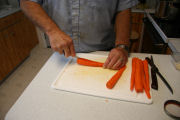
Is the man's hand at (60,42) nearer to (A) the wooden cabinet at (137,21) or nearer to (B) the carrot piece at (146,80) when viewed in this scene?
(B) the carrot piece at (146,80)

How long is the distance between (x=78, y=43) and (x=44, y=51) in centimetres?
177

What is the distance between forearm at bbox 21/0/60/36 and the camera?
69cm

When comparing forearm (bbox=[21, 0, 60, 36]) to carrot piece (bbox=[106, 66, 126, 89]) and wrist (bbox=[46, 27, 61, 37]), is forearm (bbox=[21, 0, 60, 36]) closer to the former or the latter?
wrist (bbox=[46, 27, 61, 37])

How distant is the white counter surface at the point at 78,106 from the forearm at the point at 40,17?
0.27m

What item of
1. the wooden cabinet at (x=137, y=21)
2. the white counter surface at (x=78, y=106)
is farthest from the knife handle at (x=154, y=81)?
the wooden cabinet at (x=137, y=21)

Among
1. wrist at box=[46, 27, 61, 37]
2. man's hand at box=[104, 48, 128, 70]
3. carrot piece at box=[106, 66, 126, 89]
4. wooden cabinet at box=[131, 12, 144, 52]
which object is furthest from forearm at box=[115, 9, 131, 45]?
wooden cabinet at box=[131, 12, 144, 52]

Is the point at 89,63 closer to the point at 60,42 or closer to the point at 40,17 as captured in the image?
the point at 60,42

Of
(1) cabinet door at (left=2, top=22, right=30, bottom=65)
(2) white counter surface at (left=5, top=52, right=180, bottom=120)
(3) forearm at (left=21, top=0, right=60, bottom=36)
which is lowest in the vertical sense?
(1) cabinet door at (left=2, top=22, right=30, bottom=65)

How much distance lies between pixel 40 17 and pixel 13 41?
1412 mm

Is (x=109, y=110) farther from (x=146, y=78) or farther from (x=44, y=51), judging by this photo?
(x=44, y=51)

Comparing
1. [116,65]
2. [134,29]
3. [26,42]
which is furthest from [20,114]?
[26,42]

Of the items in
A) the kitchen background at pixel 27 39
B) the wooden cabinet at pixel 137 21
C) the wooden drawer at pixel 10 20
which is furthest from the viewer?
the wooden cabinet at pixel 137 21

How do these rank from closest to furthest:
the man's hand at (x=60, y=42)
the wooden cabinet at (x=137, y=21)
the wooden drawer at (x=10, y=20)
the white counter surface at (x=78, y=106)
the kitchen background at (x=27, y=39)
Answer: the white counter surface at (x=78, y=106)
the man's hand at (x=60, y=42)
the kitchen background at (x=27, y=39)
the wooden drawer at (x=10, y=20)
the wooden cabinet at (x=137, y=21)

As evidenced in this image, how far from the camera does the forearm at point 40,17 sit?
2.26ft
